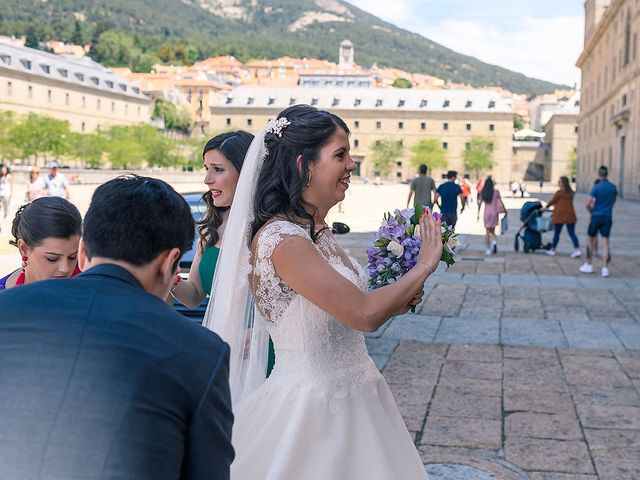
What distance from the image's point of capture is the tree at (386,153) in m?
100

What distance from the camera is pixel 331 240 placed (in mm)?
2449

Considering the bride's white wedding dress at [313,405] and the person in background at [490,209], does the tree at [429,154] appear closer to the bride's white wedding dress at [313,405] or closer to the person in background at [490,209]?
the person in background at [490,209]

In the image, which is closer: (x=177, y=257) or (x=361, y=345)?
(x=177, y=257)

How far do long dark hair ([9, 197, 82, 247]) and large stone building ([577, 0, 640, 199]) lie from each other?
1608 inches

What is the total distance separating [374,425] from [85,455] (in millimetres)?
1273

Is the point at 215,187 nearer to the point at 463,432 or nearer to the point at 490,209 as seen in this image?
the point at 463,432

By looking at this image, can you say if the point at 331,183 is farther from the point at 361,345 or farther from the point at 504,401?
the point at 504,401

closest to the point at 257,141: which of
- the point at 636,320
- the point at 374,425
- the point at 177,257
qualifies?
the point at 374,425

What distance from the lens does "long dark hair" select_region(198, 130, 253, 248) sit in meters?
3.05

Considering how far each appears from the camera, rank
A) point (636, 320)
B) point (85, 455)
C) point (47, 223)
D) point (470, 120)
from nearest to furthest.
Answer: point (85, 455), point (47, 223), point (636, 320), point (470, 120)

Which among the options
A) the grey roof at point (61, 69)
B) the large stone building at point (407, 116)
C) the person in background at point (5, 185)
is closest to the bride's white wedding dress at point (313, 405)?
the person in background at point (5, 185)

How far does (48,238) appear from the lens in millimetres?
2840

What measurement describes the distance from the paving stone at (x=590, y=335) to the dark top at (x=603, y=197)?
4380 millimetres

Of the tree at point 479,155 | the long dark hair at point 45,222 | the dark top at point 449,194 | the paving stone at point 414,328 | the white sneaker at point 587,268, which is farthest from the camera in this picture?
the tree at point 479,155
